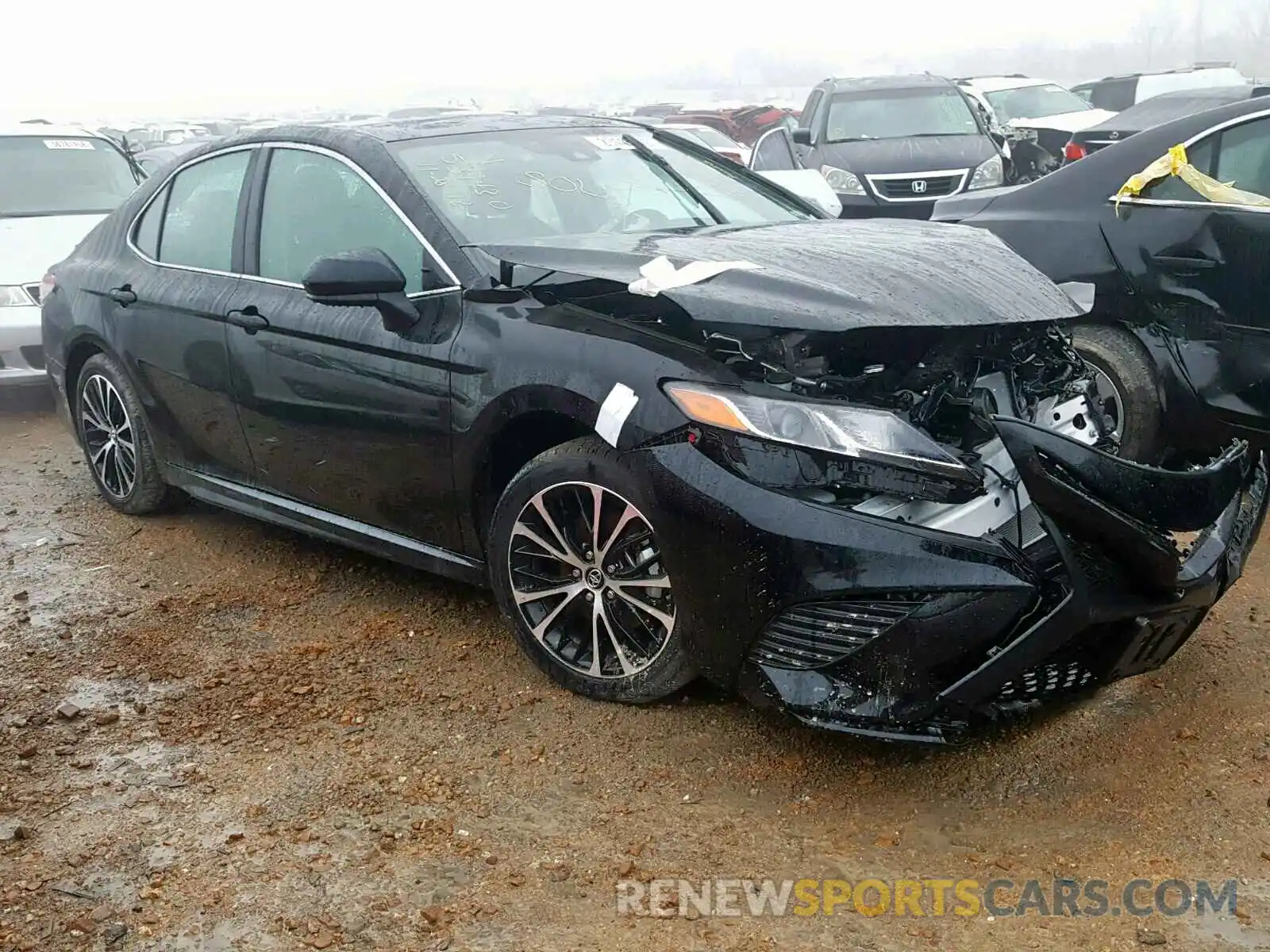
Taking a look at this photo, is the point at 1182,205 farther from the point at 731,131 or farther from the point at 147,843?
the point at 731,131

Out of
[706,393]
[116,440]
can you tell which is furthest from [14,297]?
[706,393]

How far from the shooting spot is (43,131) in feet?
32.6

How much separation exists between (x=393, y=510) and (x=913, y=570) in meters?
1.89

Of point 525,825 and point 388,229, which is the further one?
point 388,229

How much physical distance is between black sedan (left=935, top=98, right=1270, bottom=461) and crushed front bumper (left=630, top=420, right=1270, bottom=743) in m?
1.75

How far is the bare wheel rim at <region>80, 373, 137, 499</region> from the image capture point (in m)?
5.68

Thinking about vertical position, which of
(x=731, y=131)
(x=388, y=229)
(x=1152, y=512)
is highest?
(x=388, y=229)

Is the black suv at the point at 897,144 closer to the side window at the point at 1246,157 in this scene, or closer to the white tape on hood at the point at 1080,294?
the side window at the point at 1246,157

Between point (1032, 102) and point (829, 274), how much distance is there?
1677cm

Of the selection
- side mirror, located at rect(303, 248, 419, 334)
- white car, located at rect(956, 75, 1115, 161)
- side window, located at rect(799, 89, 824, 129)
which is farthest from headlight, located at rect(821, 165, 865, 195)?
side mirror, located at rect(303, 248, 419, 334)

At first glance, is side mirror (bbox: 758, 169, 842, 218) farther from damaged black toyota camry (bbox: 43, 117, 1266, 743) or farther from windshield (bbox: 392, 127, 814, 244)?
windshield (bbox: 392, 127, 814, 244)

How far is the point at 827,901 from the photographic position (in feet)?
9.70

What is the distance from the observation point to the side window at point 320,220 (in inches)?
168

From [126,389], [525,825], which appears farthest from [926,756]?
[126,389]
